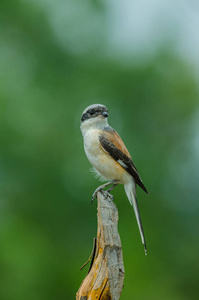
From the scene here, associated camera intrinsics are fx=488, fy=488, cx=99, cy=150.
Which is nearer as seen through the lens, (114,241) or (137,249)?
(114,241)

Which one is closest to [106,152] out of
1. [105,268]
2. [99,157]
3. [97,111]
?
[99,157]

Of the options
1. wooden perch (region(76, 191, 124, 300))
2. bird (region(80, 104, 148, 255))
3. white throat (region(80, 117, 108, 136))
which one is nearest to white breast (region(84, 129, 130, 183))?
bird (region(80, 104, 148, 255))

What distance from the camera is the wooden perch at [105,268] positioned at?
3787 millimetres

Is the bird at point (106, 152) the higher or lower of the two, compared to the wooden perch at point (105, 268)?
higher

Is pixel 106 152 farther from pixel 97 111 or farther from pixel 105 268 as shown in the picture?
pixel 105 268

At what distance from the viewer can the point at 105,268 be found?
3.83 m

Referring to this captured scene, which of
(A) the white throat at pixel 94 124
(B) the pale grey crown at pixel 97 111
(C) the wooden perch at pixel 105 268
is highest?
(B) the pale grey crown at pixel 97 111

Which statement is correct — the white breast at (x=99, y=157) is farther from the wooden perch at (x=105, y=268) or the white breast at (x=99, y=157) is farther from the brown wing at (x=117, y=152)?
the wooden perch at (x=105, y=268)

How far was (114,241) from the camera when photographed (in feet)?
12.8

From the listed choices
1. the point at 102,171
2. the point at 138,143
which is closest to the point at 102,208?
the point at 102,171

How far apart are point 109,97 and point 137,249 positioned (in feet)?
11.3

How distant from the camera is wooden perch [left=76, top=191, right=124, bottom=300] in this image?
12.4 ft

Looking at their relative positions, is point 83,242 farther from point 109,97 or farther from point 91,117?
point 91,117

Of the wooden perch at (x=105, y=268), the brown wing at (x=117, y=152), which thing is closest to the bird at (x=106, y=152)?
the brown wing at (x=117, y=152)
